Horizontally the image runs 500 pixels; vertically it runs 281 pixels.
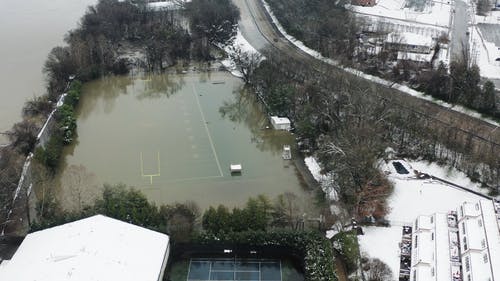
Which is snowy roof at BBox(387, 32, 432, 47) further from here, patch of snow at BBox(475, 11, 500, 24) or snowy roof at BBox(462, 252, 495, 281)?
snowy roof at BBox(462, 252, 495, 281)

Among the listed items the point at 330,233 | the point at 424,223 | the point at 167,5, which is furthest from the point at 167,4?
the point at 424,223

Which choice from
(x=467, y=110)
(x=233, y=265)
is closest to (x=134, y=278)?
(x=233, y=265)

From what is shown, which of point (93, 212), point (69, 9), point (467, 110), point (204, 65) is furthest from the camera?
point (69, 9)

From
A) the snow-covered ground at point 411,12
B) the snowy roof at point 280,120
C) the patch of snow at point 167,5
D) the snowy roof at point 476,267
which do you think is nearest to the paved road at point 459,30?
the snow-covered ground at point 411,12

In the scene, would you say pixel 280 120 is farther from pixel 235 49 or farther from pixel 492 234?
pixel 492 234

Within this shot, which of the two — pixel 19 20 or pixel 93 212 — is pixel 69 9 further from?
pixel 93 212

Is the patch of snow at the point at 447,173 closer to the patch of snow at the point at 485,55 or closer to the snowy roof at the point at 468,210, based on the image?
the snowy roof at the point at 468,210
